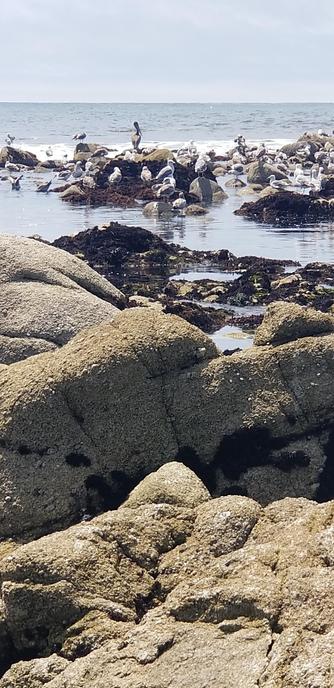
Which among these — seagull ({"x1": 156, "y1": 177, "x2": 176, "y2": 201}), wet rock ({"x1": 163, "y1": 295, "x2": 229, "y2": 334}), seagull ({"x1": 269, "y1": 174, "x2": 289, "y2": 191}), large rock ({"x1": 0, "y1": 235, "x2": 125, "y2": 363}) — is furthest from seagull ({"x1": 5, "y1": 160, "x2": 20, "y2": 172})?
large rock ({"x1": 0, "y1": 235, "x2": 125, "y2": 363})

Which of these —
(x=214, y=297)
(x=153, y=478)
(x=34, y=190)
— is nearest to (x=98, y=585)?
(x=153, y=478)

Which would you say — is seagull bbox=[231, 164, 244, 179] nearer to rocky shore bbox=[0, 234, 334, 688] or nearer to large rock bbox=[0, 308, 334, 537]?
rocky shore bbox=[0, 234, 334, 688]

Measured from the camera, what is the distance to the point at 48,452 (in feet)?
25.0

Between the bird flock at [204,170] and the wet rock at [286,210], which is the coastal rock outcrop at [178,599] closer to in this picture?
the wet rock at [286,210]

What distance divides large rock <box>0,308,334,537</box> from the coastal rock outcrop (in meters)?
1.18

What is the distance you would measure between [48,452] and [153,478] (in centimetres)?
103

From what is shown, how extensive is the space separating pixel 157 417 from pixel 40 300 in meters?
3.99

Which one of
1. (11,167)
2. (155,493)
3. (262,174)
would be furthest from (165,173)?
(155,493)

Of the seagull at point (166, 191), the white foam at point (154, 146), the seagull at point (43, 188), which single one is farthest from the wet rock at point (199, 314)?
the white foam at point (154, 146)

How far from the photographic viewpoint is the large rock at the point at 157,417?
7.63m

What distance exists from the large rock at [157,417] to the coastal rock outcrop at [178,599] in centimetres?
118

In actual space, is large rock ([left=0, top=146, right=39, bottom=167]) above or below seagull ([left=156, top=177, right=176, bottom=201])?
above

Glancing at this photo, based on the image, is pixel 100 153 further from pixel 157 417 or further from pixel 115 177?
pixel 157 417

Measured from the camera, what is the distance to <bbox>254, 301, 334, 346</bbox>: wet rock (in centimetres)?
867
